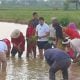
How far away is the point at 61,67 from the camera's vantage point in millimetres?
10398

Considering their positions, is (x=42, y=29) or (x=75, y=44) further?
(x=42, y=29)

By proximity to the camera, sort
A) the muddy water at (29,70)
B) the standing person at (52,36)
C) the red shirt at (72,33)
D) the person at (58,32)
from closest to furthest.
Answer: the muddy water at (29,70)
the red shirt at (72,33)
the person at (58,32)
the standing person at (52,36)

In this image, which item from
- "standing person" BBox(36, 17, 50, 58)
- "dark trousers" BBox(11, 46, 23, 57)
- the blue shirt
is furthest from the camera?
"dark trousers" BBox(11, 46, 23, 57)

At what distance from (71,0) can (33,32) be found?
95.4 m

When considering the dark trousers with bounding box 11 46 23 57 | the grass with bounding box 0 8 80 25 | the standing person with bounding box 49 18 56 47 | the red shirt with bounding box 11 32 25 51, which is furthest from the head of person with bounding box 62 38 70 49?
the grass with bounding box 0 8 80 25

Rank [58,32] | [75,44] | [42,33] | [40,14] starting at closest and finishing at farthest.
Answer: [75,44]
[58,32]
[42,33]
[40,14]

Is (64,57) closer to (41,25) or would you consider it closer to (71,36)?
(71,36)

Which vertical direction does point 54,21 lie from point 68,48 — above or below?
above

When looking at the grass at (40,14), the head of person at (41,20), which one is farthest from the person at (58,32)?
the grass at (40,14)

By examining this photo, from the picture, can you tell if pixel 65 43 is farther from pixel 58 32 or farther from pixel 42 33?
pixel 42 33

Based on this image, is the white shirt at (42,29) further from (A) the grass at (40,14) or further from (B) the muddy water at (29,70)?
(A) the grass at (40,14)

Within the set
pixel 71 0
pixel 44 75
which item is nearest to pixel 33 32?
pixel 44 75

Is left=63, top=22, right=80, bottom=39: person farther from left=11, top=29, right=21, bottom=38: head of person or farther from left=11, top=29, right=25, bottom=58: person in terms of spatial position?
left=11, top=29, right=25, bottom=58: person

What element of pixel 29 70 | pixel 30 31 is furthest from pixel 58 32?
pixel 29 70
